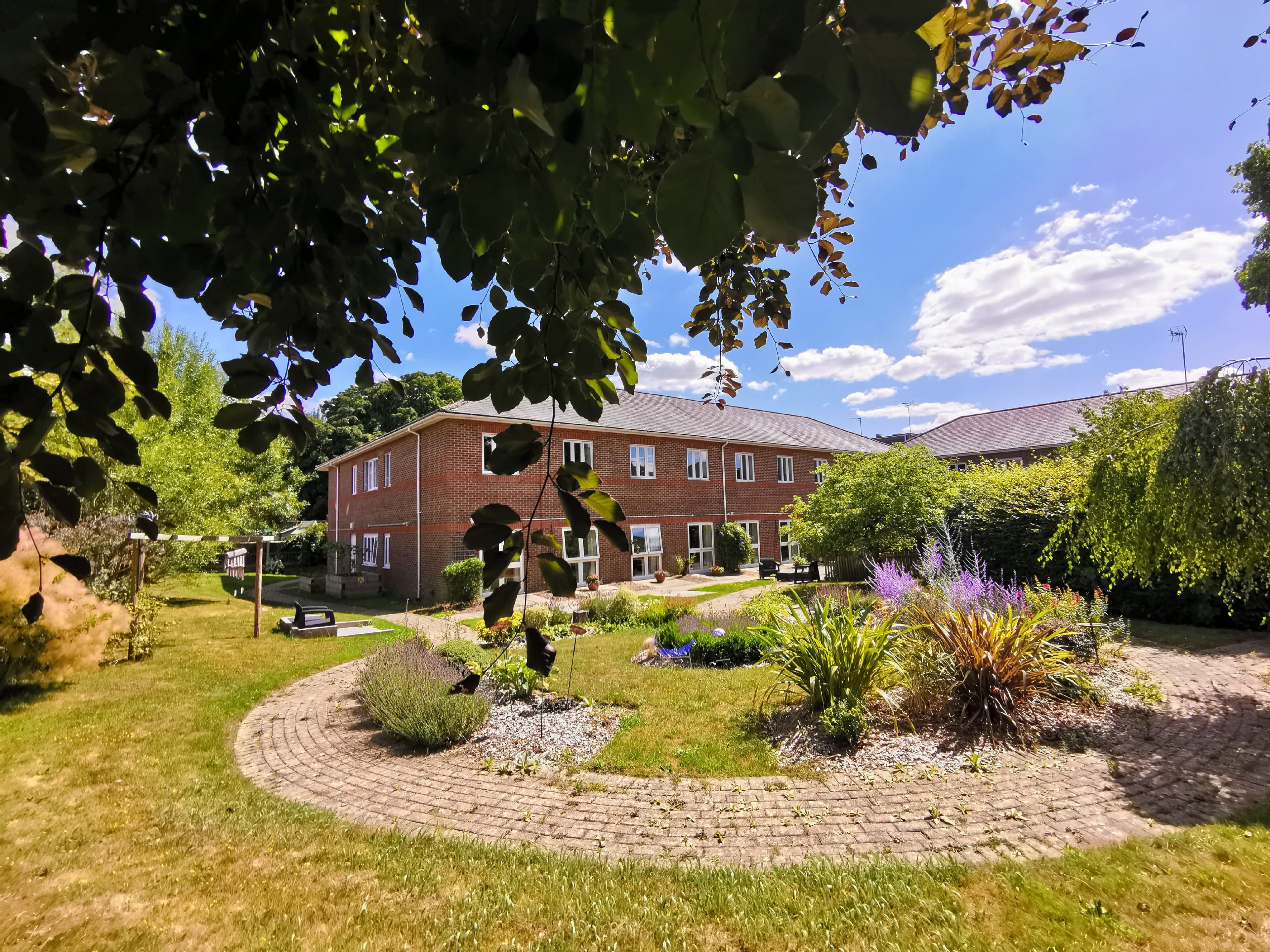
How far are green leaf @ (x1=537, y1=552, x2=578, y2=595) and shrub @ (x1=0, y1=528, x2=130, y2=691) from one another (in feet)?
30.1

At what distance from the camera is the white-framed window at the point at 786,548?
92.8ft

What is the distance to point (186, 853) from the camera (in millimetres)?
Result: 4070

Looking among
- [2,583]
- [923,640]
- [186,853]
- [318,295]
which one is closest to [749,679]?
[923,640]

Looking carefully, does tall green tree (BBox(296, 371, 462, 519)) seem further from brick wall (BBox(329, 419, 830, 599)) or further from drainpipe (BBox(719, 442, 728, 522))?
drainpipe (BBox(719, 442, 728, 522))

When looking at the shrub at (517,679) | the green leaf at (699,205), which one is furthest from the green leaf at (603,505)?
the shrub at (517,679)

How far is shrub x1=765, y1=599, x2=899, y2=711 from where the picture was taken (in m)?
6.12

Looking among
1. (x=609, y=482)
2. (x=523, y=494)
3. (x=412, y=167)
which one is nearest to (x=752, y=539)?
(x=609, y=482)

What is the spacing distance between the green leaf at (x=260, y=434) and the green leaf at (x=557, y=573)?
905mm

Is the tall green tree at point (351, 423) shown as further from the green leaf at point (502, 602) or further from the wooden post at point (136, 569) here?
Result: the green leaf at point (502, 602)

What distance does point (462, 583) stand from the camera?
17.2 metres

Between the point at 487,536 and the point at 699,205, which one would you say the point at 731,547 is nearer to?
the point at 487,536

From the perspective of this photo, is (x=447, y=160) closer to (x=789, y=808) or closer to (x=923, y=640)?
A: (x=789, y=808)

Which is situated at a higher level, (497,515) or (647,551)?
(497,515)

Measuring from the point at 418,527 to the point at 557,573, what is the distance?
19941 millimetres
